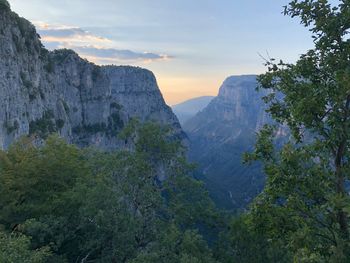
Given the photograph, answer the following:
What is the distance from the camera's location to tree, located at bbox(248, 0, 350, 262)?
12.4 m

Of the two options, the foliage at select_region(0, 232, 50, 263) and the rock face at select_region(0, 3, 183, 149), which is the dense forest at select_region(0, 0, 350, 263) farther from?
the rock face at select_region(0, 3, 183, 149)

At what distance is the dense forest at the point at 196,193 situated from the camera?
12.8 metres

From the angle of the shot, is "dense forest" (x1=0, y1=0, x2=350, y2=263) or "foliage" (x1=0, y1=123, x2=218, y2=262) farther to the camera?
"foliage" (x1=0, y1=123, x2=218, y2=262)

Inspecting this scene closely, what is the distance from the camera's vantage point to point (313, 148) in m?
13.0

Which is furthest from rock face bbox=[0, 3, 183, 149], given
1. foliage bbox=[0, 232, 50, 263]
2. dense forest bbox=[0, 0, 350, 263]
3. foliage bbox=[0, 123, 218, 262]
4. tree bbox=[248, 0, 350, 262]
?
tree bbox=[248, 0, 350, 262]

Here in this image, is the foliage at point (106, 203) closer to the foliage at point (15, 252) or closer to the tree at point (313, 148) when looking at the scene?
the foliage at point (15, 252)

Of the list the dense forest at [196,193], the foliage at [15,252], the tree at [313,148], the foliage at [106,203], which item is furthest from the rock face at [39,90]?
the tree at [313,148]

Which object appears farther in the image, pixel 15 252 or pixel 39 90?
pixel 39 90

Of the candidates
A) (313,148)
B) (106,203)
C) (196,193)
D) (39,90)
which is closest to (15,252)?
(106,203)

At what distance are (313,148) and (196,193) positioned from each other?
75.4ft

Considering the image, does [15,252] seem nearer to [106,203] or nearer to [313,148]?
[106,203]

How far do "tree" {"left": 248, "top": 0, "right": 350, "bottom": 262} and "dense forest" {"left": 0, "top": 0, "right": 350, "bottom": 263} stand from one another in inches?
1.5

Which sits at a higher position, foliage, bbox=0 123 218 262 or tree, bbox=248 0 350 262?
tree, bbox=248 0 350 262

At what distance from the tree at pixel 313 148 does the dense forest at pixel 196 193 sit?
1.5 inches
